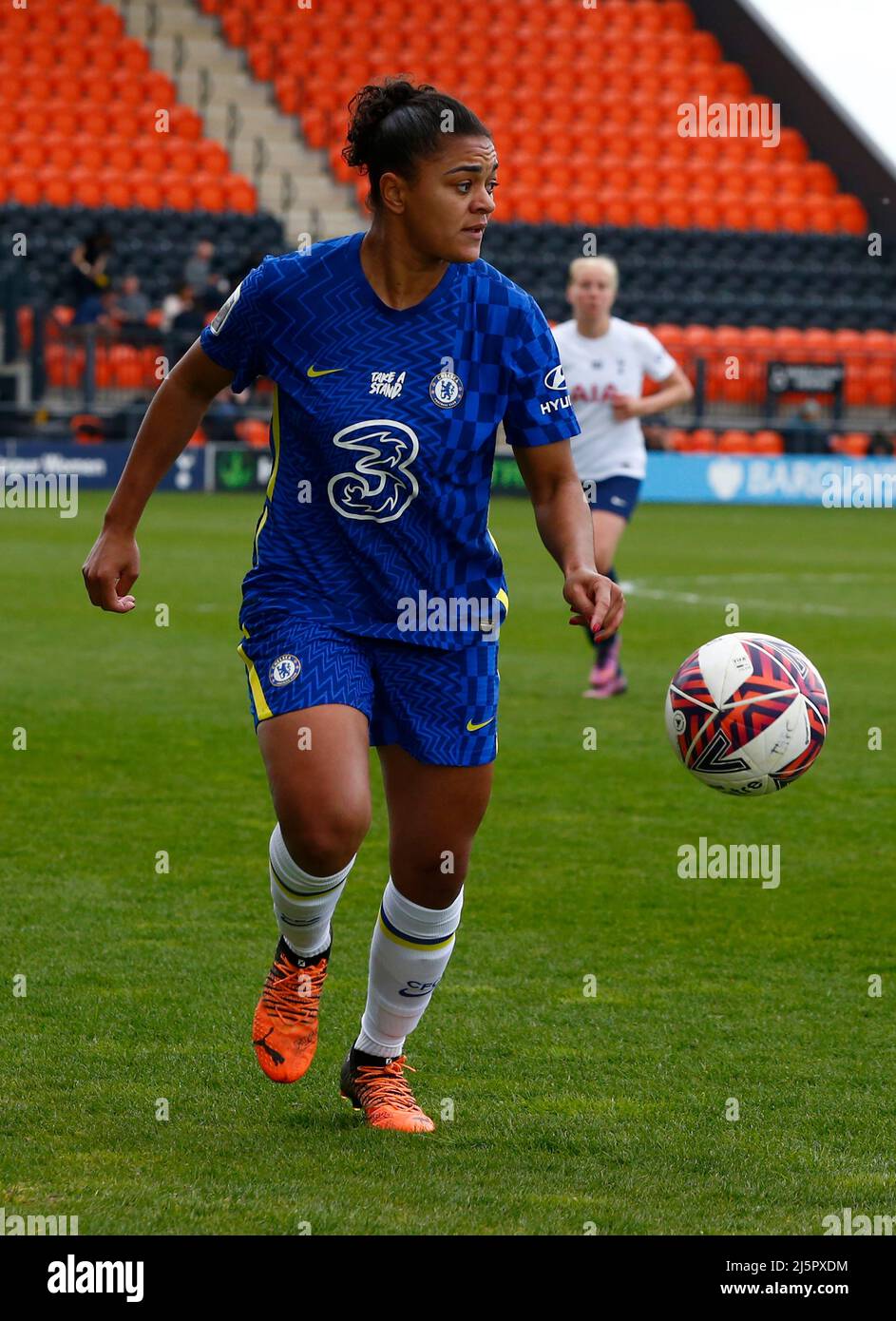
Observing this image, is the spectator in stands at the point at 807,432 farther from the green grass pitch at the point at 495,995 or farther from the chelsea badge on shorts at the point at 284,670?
Result: the chelsea badge on shorts at the point at 284,670

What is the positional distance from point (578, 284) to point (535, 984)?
6422 mm

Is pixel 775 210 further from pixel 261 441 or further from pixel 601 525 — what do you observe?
pixel 601 525

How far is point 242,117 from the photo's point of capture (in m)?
32.6

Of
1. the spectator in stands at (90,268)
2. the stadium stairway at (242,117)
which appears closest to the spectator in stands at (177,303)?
the spectator in stands at (90,268)

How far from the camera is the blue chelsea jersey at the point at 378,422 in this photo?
427cm

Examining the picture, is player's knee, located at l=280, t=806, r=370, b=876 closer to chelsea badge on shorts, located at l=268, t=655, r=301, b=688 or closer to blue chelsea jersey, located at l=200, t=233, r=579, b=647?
chelsea badge on shorts, located at l=268, t=655, r=301, b=688

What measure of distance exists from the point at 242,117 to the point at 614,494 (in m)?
23.0

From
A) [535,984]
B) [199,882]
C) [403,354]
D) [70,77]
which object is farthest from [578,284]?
[70,77]

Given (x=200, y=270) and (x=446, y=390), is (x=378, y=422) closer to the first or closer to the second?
(x=446, y=390)

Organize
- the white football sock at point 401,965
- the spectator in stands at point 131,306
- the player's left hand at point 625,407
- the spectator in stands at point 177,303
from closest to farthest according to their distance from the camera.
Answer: the white football sock at point 401,965
the player's left hand at point 625,407
the spectator in stands at point 177,303
the spectator in stands at point 131,306

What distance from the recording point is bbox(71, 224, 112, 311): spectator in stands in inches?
998

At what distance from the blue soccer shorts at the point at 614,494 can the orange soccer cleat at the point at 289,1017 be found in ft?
22.6

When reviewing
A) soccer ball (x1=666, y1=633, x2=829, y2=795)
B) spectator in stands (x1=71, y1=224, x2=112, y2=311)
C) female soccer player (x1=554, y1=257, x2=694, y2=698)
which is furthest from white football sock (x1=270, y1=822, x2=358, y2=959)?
spectator in stands (x1=71, y1=224, x2=112, y2=311)

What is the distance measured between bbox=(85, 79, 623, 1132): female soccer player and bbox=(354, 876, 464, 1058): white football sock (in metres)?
0.06
